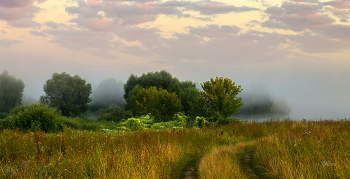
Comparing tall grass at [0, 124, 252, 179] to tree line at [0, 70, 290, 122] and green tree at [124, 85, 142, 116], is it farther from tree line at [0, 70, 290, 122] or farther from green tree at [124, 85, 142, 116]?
green tree at [124, 85, 142, 116]

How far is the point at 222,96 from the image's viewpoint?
65.9ft

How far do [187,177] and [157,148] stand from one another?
2006mm

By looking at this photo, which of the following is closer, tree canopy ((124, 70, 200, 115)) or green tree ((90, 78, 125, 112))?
tree canopy ((124, 70, 200, 115))

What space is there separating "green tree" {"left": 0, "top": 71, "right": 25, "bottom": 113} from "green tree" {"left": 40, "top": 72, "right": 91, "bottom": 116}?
30.2ft

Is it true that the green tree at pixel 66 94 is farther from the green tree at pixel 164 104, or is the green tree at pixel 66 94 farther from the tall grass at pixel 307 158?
the tall grass at pixel 307 158

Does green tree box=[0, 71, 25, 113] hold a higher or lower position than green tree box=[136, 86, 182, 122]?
higher

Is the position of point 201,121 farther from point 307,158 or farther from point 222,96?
point 307,158

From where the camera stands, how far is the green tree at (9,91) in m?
51.3

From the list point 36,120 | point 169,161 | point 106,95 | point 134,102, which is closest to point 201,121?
point 36,120

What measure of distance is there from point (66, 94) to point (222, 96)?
125 ft

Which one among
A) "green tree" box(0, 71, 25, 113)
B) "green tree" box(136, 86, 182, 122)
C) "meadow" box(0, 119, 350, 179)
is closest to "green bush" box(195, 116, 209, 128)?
"green tree" box(136, 86, 182, 122)

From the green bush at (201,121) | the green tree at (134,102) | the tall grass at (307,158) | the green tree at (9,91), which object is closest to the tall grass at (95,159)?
the tall grass at (307,158)

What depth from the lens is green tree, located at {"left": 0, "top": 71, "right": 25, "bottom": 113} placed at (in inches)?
2019

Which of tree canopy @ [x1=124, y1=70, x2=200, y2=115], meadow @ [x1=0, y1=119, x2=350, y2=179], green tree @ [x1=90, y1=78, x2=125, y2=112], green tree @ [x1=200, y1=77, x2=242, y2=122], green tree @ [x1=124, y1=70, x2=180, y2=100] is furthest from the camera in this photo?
green tree @ [x1=90, y1=78, x2=125, y2=112]
